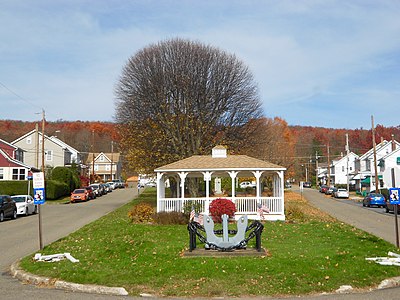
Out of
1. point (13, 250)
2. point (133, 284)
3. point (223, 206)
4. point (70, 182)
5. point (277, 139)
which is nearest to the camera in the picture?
point (133, 284)

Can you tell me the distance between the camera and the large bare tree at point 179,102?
40.0 m

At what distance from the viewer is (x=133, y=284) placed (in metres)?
10.5

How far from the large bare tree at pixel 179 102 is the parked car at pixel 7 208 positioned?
1146 cm

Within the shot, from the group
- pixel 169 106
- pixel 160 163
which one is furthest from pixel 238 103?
pixel 160 163

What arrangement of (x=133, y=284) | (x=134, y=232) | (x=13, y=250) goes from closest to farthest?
(x=133, y=284) < (x=13, y=250) < (x=134, y=232)

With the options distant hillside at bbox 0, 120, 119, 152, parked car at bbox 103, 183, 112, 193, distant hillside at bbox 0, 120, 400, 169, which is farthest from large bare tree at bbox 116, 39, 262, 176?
distant hillside at bbox 0, 120, 400, 169

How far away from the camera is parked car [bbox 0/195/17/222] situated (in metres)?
30.0

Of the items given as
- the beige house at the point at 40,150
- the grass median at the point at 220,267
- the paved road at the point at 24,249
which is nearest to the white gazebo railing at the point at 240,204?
the paved road at the point at 24,249

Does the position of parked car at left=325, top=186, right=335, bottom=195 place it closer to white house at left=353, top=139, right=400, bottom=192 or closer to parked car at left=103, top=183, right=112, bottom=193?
white house at left=353, top=139, right=400, bottom=192

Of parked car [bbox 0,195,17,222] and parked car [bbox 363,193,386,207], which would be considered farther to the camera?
parked car [bbox 363,193,386,207]

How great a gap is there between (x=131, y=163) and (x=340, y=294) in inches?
1278

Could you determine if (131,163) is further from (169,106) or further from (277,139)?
(277,139)

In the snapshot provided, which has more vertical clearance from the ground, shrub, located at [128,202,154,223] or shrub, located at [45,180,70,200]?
shrub, located at [45,180,70,200]

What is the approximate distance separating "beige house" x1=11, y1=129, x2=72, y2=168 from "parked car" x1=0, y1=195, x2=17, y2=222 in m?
45.2
